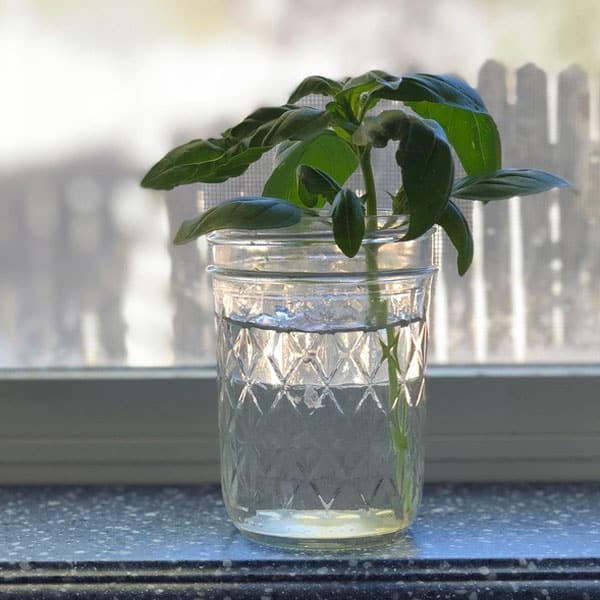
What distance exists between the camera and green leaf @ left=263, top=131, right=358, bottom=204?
0.79 metres

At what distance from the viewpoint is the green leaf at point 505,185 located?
0.71 m

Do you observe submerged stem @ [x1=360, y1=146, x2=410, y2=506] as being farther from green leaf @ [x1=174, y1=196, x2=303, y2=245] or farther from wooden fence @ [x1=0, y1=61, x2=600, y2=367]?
wooden fence @ [x1=0, y1=61, x2=600, y2=367]

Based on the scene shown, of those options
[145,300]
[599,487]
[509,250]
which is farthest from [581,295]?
[145,300]

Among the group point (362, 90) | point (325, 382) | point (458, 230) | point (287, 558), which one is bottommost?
point (287, 558)

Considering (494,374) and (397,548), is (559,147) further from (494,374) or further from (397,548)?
(397,548)

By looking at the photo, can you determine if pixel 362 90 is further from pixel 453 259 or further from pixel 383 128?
pixel 453 259

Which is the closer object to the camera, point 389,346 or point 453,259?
point 389,346

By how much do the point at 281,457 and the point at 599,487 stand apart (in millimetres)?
357

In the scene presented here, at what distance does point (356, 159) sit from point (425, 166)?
18 cm

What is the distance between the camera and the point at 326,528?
2.52 feet

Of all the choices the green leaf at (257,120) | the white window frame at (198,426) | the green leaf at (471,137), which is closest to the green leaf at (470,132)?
the green leaf at (471,137)

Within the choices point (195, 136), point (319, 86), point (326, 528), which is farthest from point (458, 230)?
point (195, 136)

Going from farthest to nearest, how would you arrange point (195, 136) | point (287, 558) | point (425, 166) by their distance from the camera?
1. point (195, 136)
2. point (287, 558)
3. point (425, 166)

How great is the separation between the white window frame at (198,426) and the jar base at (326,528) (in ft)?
0.67
